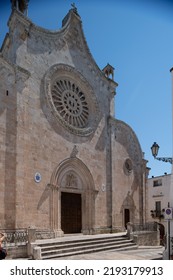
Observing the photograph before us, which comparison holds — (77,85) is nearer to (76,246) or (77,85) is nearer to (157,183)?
(76,246)

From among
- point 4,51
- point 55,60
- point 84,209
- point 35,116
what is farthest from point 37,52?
point 84,209

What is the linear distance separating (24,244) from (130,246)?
6586 mm

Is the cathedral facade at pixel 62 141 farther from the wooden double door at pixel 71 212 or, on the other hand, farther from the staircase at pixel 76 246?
the staircase at pixel 76 246

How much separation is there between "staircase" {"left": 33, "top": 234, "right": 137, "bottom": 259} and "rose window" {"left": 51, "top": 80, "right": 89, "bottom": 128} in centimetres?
775

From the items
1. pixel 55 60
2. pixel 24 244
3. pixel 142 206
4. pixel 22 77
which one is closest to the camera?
pixel 24 244

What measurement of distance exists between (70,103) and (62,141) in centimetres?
305

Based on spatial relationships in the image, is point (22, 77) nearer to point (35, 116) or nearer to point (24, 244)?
point (35, 116)

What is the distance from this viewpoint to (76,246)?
13.6 metres

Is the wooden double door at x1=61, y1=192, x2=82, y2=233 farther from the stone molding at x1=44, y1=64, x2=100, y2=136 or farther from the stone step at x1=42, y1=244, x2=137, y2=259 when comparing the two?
the stone molding at x1=44, y1=64, x2=100, y2=136

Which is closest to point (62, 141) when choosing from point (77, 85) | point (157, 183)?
point (77, 85)

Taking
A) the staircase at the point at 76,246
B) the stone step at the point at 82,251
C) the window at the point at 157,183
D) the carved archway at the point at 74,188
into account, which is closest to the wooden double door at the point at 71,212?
the carved archway at the point at 74,188

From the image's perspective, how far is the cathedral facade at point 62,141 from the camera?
1512cm
